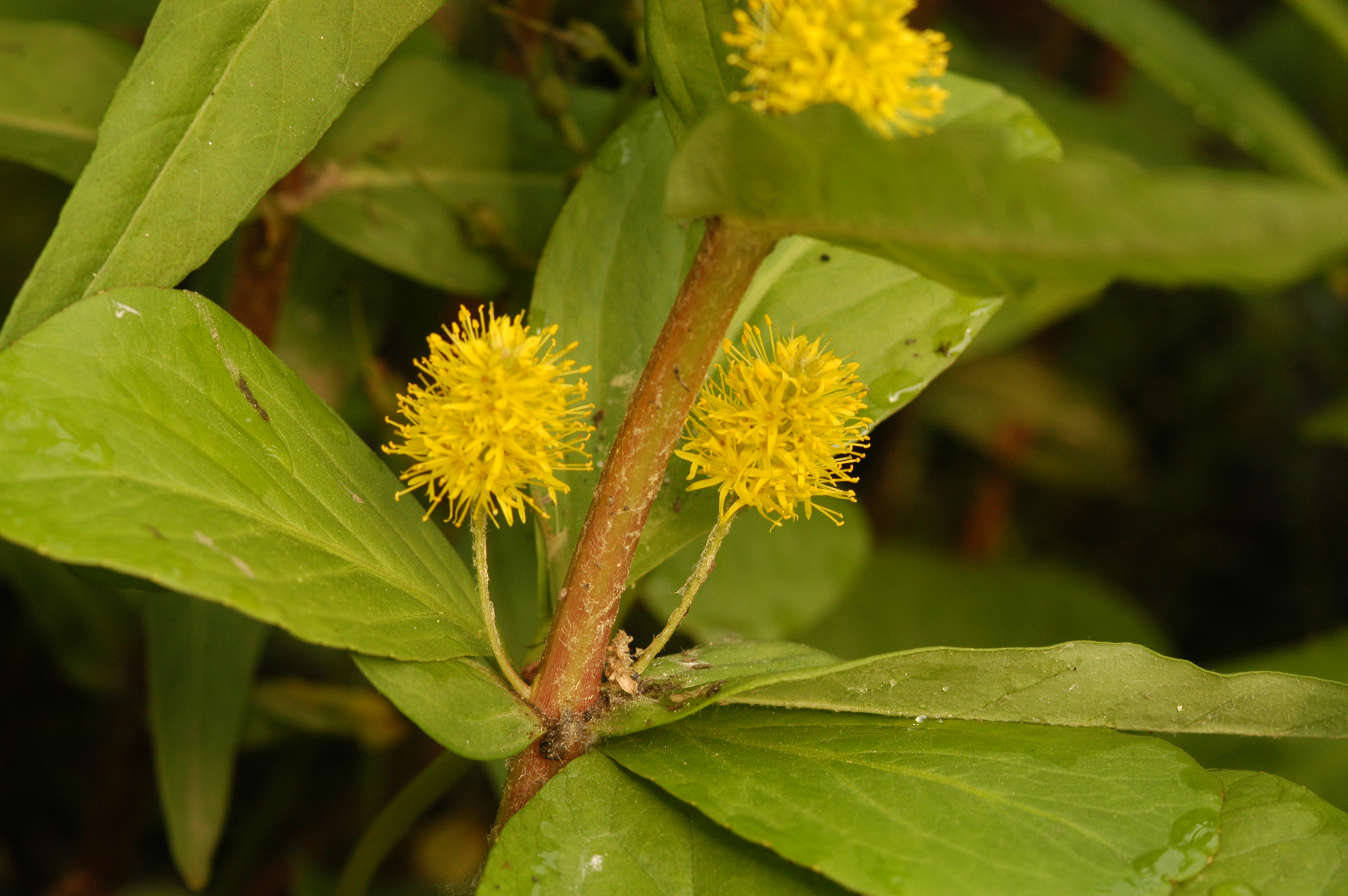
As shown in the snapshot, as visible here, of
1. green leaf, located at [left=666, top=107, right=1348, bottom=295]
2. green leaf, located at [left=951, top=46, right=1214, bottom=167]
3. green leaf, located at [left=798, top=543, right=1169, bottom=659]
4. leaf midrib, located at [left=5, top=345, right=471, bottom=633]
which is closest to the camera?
green leaf, located at [left=666, top=107, right=1348, bottom=295]

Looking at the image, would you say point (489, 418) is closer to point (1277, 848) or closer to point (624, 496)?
point (624, 496)

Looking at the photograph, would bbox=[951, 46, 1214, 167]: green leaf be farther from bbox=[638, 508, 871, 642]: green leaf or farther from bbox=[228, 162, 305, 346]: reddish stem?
bbox=[228, 162, 305, 346]: reddish stem

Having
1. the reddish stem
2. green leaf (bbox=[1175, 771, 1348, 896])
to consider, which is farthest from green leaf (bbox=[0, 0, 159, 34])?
green leaf (bbox=[1175, 771, 1348, 896])

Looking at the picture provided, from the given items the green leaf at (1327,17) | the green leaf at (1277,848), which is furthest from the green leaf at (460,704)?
the green leaf at (1327,17)

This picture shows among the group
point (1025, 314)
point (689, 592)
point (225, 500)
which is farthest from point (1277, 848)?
point (1025, 314)

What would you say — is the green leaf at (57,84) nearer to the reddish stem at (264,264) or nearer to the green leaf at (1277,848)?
the reddish stem at (264,264)
